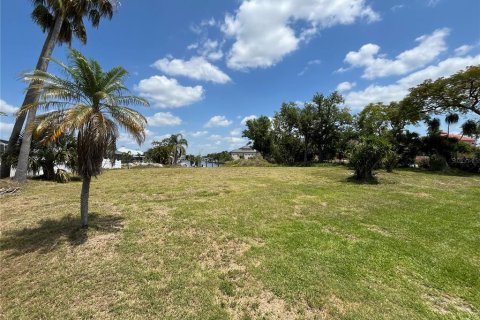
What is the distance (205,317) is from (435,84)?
2438 centimetres

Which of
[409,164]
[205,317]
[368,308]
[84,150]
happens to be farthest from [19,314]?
[409,164]

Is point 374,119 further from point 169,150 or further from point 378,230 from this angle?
point 169,150

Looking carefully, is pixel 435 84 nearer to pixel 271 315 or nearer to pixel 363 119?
pixel 363 119

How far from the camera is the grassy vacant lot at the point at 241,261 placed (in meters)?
3.66

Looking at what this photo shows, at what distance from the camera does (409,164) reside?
85.3 feet

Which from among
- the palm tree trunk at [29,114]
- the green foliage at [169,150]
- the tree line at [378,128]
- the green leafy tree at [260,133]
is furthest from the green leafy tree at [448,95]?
the green foliage at [169,150]

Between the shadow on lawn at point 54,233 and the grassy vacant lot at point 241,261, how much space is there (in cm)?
3

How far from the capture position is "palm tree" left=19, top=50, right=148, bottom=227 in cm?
561

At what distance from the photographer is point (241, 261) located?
484cm

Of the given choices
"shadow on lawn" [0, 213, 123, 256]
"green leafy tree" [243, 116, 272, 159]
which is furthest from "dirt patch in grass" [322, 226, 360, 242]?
"green leafy tree" [243, 116, 272, 159]

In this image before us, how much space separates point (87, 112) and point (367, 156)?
13227mm

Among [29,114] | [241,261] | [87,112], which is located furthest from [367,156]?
[29,114]

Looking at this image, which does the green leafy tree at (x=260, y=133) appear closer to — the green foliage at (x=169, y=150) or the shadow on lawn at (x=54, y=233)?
the green foliage at (x=169, y=150)

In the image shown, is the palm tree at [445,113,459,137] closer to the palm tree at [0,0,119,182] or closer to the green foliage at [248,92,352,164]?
the green foliage at [248,92,352,164]
